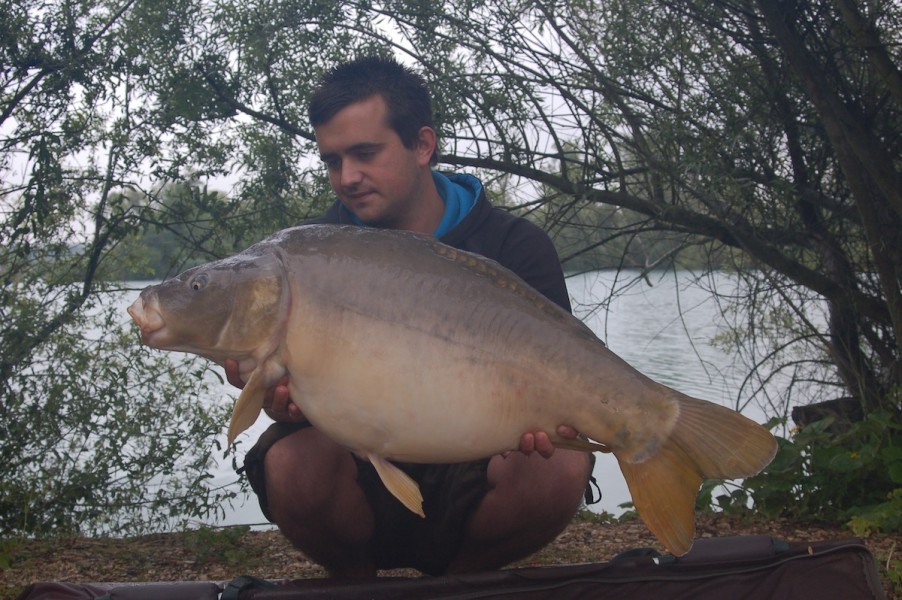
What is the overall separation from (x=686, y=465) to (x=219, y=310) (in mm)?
769

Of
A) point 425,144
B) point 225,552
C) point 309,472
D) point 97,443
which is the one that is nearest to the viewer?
point 309,472

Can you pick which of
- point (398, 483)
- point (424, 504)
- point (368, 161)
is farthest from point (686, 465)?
point (368, 161)

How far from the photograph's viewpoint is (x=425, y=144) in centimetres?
209

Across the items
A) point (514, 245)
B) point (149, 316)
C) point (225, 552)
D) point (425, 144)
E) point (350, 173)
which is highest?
point (425, 144)

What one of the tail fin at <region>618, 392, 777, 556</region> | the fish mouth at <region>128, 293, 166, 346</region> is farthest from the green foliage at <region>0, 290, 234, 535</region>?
the tail fin at <region>618, 392, 777, 556</region>

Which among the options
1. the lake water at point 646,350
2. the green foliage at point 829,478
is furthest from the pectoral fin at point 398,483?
the lake water at point 646,350

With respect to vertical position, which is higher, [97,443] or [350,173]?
[350,173]

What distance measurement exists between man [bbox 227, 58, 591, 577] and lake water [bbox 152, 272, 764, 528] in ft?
4.25

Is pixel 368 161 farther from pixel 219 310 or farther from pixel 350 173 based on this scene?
pixel 219 310

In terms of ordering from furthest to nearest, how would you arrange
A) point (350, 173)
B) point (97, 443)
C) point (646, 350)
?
point (646, 350)
point (97, 443)
point (350, 173)

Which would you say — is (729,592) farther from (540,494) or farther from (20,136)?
(20,136)

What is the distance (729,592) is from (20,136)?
2557mm

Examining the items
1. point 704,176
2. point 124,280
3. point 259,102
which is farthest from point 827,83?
point 124,280

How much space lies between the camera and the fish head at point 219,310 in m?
1.45
